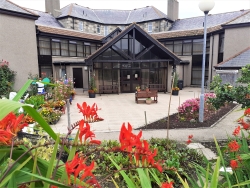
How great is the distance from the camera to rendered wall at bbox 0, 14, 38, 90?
1191 centimetres

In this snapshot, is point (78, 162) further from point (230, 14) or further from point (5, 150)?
point (230, 14)

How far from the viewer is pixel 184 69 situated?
68.0 ft

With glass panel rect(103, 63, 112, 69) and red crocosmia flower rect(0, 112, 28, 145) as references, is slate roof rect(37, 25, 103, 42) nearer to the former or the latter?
glass panel rect(103, 63, 112, 69)

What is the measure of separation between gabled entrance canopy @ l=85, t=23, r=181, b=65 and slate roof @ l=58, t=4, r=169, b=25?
35.8 feet

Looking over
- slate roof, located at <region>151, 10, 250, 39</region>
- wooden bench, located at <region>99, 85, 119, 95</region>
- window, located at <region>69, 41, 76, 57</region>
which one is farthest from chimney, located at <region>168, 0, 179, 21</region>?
wooden bench, located at <region>99, 85, 119, 95</region>

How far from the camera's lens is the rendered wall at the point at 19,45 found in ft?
39.1

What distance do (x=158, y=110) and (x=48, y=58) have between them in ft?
40.0

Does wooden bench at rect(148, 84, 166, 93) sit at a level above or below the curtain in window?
below

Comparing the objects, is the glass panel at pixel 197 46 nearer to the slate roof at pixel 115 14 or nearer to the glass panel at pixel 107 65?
the slate roof at pixel 115 14

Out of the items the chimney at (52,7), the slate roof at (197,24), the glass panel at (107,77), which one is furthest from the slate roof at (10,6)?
the slate roof at (197,24)

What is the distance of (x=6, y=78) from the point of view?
11555 mm

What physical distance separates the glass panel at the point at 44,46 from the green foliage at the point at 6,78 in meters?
5.16

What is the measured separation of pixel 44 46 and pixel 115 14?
1542 centimetres

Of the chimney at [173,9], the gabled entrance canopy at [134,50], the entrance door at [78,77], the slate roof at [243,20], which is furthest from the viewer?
the chimney at [173,9]
